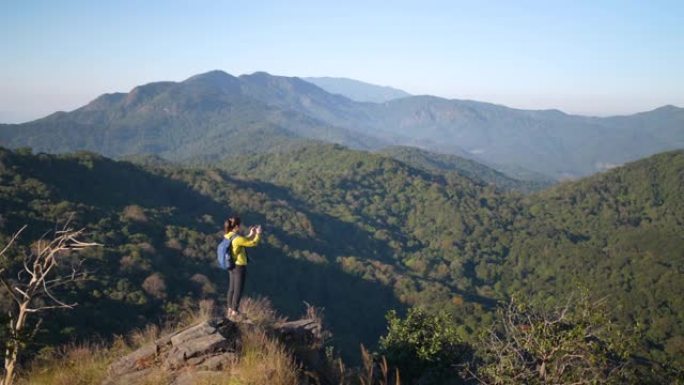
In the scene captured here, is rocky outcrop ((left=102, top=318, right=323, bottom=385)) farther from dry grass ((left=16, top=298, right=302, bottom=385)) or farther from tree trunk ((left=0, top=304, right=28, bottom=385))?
tree trunk ((left=0, top=304, right=28, bottom=385))

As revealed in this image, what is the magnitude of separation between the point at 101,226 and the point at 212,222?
62.2 feet

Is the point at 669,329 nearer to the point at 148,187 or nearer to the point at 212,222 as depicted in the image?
the point at 212,222

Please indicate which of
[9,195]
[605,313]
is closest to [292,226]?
[9,195]

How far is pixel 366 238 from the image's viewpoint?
85750 mm

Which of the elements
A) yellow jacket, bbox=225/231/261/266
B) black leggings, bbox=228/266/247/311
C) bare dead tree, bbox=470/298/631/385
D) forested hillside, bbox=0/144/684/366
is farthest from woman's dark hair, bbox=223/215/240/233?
forested hillside, bbox=0/144/684/366

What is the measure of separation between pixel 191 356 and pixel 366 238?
261 ft

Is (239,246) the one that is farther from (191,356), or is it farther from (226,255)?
(191,356)

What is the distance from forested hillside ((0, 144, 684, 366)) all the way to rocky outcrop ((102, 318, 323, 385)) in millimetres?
7345

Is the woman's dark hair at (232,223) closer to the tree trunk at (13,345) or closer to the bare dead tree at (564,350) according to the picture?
the tree trunk at (13,345)

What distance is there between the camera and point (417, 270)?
253ft

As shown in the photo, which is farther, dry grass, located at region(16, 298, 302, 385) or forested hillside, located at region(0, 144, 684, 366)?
forested hillside, located at region(0, 144, 684, 366)

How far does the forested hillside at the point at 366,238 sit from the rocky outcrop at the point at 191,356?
24.1 ft

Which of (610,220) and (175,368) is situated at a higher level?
(175,368)

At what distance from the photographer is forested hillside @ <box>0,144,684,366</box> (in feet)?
135
